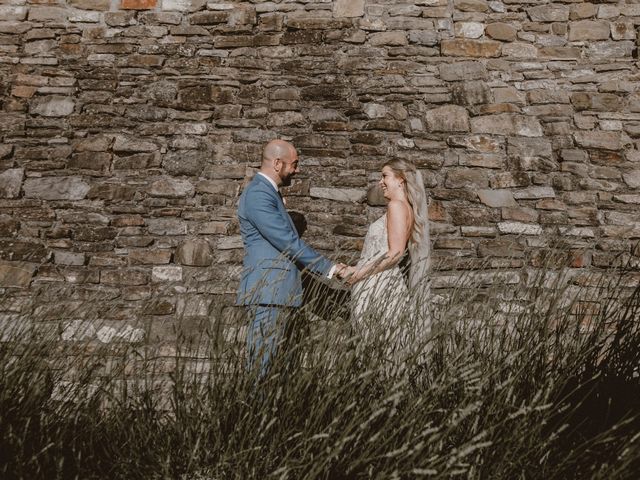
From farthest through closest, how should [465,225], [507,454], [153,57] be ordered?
[153,57]
[465,225]
[507,454]

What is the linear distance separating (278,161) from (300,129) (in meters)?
0.89

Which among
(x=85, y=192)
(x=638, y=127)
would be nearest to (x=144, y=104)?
(x=85, y=192)

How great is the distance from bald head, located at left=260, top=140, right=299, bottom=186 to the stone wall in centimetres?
62

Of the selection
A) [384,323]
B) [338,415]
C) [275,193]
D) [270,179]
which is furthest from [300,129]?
[338,415]

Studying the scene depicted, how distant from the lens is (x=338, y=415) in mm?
1885

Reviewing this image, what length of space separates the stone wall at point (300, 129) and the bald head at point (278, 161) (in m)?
0.62

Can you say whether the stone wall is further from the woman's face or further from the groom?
the groom

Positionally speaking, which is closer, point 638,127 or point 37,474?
point 37,474

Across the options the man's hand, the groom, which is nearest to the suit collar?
the groom

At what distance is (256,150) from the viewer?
4.07 metres

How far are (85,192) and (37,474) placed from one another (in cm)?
260

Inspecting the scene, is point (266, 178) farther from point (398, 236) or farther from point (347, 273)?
point (398, 236)

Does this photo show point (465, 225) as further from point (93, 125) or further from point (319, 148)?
point (93, 125)

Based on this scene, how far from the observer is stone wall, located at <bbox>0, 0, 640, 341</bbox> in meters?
3.89
